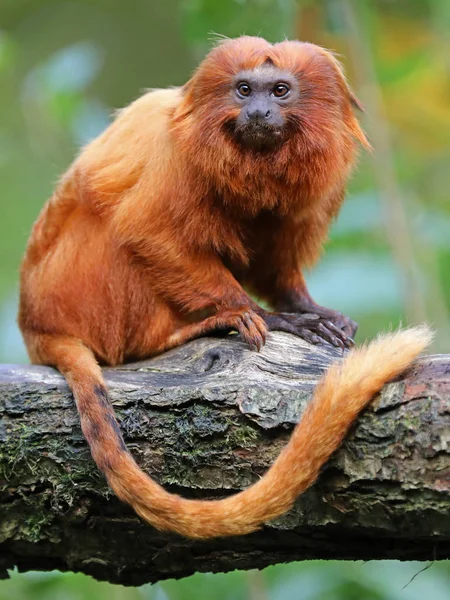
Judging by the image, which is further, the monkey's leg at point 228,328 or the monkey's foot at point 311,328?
the monkey's foot at point 311,328

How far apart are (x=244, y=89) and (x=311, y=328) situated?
93cm

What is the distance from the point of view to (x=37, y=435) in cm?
273

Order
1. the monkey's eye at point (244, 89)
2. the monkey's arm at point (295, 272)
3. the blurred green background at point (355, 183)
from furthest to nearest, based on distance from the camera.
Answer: the blurred green background at point (355, 183), the monkey's arm at point (295, 272), the monkey's eye at point (244, 89)

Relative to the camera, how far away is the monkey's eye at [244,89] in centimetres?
320

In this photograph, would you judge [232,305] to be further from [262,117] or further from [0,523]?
[0,523]

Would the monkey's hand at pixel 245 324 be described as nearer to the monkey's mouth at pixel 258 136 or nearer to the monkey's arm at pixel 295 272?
the monkey's arm at pixel 295 272

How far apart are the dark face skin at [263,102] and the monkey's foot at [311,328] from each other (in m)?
0.67

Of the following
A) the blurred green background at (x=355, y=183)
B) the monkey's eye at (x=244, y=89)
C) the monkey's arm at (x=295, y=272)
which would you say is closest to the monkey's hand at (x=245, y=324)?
the monkey's arm at (x=295, y=272)

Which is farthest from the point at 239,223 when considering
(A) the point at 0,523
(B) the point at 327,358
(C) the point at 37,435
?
(A) the point at 0,523

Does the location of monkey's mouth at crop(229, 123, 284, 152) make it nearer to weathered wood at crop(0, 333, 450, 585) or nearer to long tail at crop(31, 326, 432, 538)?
weathered wood at crop(0, 333, 450, 585)

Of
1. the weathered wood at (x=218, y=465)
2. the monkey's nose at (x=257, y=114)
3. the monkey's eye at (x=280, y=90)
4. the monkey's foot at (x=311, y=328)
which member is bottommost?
the weathered wood at (x=218, y=465)

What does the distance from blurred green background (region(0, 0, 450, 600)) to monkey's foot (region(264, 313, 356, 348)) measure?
2.30 feet

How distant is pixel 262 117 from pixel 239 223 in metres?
0.48

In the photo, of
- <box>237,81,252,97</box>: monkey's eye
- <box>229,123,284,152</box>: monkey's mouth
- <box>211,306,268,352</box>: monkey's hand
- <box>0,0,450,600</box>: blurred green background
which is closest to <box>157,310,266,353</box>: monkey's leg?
<box>211,306,268,352</box>: monkey's hand
